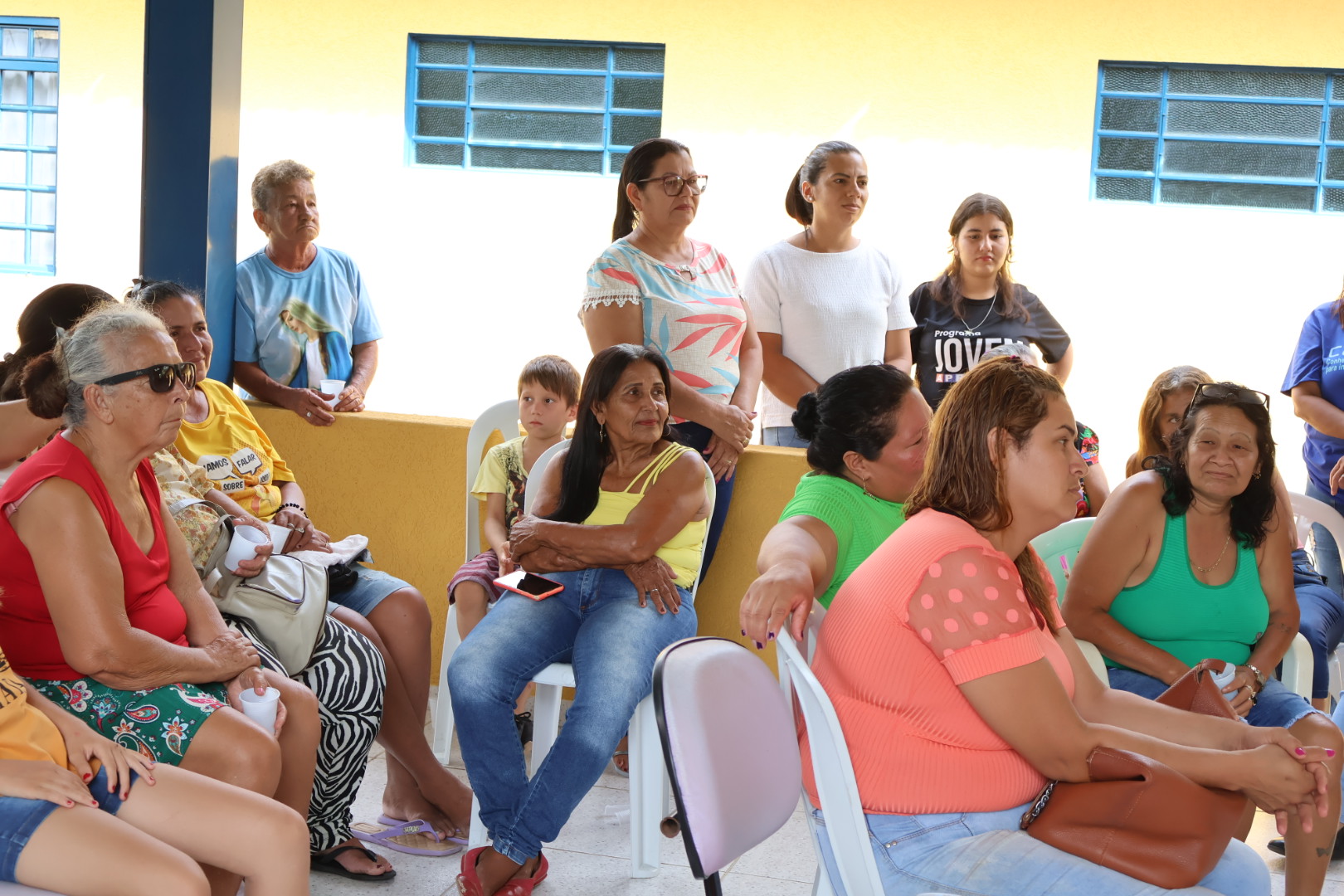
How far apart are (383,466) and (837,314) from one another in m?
1.59

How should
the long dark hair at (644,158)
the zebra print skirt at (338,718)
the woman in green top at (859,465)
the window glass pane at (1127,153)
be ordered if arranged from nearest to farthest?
the woman in green top at (859,465)
the zebra print skirt at (338,718)
the long dark hair at (644,158)
the window glass pane at (1127,153)

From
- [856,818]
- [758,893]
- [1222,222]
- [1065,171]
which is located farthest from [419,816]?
[1222,222]

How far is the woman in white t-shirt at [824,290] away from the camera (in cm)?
382

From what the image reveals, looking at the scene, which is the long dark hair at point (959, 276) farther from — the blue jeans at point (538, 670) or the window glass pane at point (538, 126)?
the window glass pane at point (538, 126)

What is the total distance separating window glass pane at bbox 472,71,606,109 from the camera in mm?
7309

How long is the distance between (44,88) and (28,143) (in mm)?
394

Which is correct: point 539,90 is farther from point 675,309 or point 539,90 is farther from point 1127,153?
point 675,309

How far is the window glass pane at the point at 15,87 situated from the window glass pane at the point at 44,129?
5.2 inches

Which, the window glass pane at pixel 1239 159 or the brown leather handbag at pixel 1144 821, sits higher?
the window glass pane at pixel 1239 159

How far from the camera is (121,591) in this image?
2143mm

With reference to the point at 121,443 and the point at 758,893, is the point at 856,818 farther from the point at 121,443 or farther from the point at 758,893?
the point at 121,443

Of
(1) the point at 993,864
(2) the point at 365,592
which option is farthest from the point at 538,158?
(1) the point at 993,864

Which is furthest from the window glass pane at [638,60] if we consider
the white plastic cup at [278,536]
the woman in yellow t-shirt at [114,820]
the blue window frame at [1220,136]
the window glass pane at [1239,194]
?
the woman in yellow t-shirt at [114,820]

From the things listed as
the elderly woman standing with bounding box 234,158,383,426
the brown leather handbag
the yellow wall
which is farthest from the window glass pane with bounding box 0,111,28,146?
the brown leather handbag
